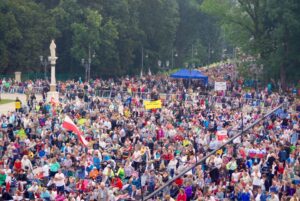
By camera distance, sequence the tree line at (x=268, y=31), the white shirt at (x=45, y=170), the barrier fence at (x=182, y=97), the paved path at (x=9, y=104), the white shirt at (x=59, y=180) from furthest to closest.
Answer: the tree line at (x=268, y=31) < the paved path at (x=9, y=104) < the barrier fence at (x=182, y=97) < the white shirt at (x=45, y=170) < the white shirt at (x=59, y=180)

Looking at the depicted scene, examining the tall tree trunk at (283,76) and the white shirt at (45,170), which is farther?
the tall tree trunk at (283,76)

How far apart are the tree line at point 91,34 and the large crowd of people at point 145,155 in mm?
28223

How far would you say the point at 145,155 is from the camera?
2389cm

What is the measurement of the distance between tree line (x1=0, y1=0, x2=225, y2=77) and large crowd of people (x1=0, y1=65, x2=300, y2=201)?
2822 centimetres

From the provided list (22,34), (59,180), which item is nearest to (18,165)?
(59,180)

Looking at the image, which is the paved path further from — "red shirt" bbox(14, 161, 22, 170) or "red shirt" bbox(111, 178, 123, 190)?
"red shirt" bbox(111, 178, 123, 190)

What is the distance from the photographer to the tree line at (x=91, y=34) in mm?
63969

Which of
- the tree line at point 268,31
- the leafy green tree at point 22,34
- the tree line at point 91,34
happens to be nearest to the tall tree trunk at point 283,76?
the tree line at point 268,31

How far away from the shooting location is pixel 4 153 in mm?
25734

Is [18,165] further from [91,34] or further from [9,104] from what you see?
[91,34]

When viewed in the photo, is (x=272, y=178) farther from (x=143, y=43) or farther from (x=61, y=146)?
(x=143, y=43)

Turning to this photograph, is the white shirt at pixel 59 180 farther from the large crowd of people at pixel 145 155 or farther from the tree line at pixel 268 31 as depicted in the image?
the tree line at pixel 268 31

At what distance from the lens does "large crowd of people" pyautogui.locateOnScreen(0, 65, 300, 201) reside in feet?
64.7

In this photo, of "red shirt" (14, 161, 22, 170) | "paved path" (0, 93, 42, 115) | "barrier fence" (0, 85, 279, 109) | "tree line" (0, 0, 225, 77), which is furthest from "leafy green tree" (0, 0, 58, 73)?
"red shirt" (14, 161, 22, 170)
